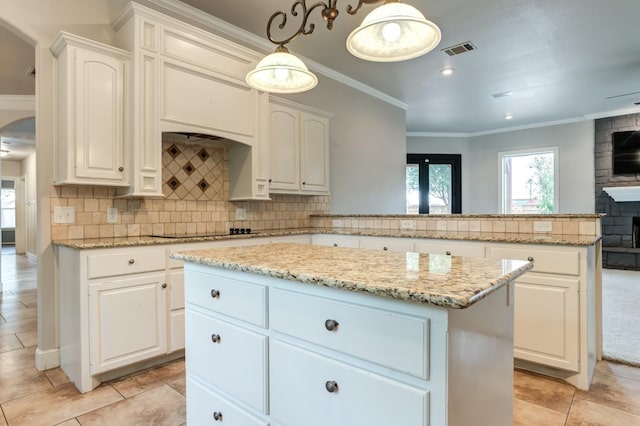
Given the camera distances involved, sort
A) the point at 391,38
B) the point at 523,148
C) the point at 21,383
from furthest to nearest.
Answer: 1. the point at 523,148
2. the point at 21,383
3. the point at 391,38

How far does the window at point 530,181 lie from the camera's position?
7.27 meters

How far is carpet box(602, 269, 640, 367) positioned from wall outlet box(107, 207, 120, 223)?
387cm

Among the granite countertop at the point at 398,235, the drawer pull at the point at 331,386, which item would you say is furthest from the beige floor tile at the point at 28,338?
the drawer pull at the point at 331,386

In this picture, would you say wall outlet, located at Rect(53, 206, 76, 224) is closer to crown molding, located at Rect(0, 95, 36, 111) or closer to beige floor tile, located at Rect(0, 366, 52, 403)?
beige floor tile, located at Rect(0, 366, 52, 403)

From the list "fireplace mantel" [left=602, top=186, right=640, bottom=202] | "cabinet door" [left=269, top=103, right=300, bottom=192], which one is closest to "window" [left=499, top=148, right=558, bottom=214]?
"fireplace mantel" [left=602, top=186, right=640, bottom=202]

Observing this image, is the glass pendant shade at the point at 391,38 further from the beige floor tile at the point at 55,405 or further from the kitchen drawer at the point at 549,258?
the beige floor tile at the point at 55,405

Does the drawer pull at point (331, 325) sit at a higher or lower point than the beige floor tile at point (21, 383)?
higher

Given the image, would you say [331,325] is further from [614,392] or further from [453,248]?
[614,392]

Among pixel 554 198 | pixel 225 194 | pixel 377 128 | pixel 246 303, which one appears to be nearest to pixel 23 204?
pixel 225 194

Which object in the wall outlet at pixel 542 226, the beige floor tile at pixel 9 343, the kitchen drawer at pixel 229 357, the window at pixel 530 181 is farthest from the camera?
the window at pixel 530 181

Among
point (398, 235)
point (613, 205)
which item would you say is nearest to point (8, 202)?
point (398, 235)

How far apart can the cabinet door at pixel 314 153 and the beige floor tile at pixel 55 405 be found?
2471 millimetres

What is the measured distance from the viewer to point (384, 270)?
1.16 m

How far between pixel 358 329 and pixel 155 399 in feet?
5.74
